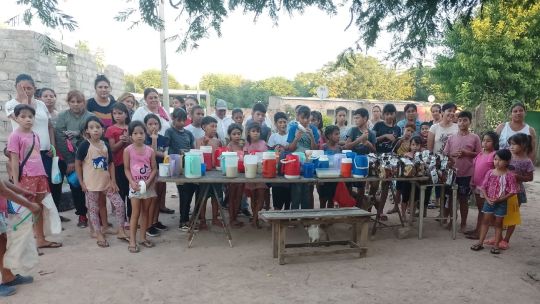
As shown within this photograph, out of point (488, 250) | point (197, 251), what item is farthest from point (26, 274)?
point (488, 250)

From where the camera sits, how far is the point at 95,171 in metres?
4.29

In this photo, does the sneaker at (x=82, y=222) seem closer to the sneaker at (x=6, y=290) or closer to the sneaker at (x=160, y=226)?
the sneaker at (x=160, y=226)

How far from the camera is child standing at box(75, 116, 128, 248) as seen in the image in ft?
13.9

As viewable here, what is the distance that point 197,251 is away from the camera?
4.25 meters

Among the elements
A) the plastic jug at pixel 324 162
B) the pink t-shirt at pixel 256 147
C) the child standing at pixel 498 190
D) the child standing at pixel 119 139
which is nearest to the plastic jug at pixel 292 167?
the plastic jug at pixel 324 162

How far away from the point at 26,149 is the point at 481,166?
4966mm

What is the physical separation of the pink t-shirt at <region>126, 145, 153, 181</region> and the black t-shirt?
3123 millimetres

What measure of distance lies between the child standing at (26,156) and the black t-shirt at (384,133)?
4.18 metres

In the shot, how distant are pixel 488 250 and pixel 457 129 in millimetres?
1705

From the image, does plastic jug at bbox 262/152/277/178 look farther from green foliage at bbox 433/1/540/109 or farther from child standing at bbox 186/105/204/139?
green foliage at bbox 433/1/540/109

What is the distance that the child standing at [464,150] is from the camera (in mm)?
4766

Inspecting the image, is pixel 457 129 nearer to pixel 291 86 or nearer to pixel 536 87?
pixel 536 87

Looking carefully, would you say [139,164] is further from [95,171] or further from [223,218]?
[223,218]

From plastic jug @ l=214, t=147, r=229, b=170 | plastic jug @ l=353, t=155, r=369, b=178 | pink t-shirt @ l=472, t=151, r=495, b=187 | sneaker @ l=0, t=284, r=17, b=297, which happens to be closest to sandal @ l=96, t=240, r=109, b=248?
sneaker @ l=0, t=284, r=17, b=297
